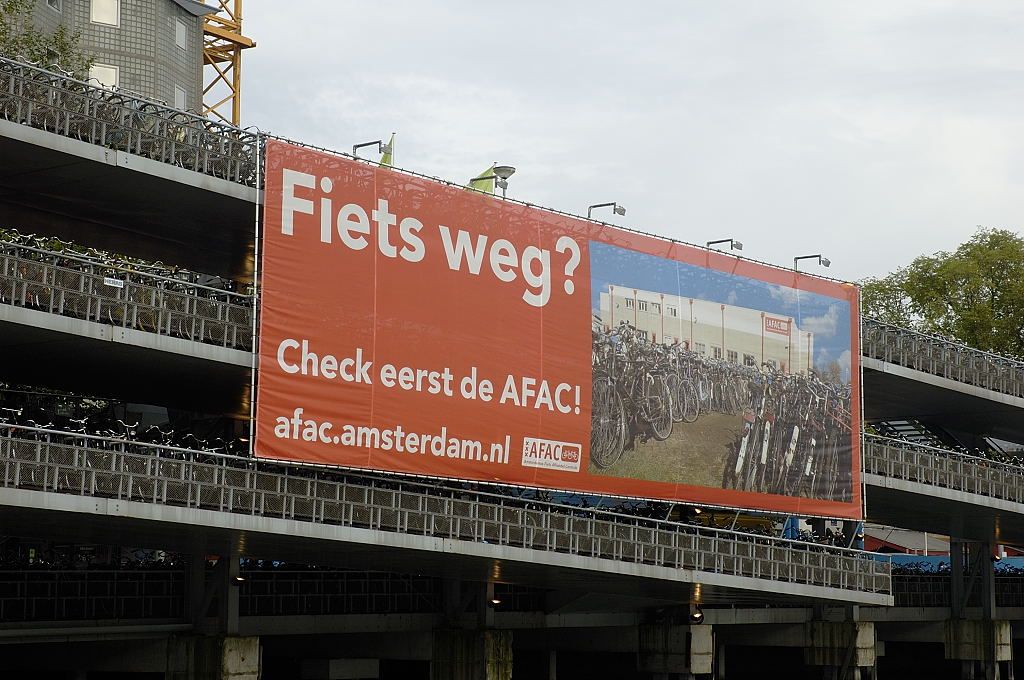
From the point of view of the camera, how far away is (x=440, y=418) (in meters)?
36.2

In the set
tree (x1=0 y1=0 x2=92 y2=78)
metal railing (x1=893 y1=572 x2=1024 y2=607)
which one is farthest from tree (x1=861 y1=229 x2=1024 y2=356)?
tree (x1=0 y1=0 x2=92 y2=78)

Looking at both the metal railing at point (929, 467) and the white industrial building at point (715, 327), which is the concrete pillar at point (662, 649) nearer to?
the metal railing at point (929, 467)

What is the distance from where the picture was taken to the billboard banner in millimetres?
33875

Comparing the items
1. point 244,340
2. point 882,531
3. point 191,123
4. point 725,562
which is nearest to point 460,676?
point 725,562

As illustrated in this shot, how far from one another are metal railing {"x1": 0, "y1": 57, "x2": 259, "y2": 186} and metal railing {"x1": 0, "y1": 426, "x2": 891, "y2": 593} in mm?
5934

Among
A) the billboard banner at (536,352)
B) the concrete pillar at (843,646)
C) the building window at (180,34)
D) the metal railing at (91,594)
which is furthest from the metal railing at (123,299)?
the building window at (180,34)

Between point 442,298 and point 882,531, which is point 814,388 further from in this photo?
point 882,531

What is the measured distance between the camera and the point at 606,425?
40.6 m

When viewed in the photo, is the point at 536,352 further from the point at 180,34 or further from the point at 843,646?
the point at 180,34

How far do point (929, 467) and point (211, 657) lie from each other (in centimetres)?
2365

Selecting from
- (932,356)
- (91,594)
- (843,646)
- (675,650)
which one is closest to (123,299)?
(91,594)

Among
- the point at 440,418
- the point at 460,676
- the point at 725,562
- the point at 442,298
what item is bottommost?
the point at 460,676

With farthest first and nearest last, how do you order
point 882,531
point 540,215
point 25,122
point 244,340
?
1. point 882,531
2. point 540,215
3. point 244,340
4. point 25,122

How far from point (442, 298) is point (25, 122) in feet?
33.5
